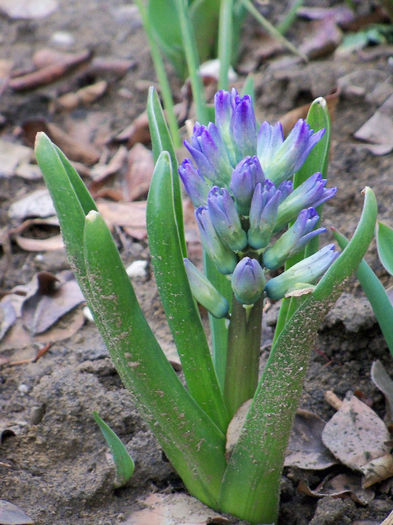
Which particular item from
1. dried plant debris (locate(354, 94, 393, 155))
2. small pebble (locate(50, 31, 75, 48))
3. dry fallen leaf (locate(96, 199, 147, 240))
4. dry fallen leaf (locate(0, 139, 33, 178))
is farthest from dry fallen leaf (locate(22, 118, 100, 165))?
dried plant debris (locate(354, 94, 393, 155))

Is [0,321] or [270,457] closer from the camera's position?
[270,457]

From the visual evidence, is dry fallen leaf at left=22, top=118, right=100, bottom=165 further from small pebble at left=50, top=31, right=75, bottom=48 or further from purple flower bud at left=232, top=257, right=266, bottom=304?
purple flower bud at left=232, top=257, right=266, bottom=304

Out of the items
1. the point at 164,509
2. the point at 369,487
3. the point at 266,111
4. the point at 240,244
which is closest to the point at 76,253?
the point at 240,244

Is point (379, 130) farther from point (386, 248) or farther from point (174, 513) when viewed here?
point (174, 513)

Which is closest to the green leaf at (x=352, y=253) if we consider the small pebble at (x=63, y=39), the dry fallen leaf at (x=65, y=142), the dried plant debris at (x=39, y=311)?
the dried plant debris at (x=39, y=311)

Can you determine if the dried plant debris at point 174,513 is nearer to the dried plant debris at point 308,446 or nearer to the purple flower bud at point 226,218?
the dried plant debris at point 308,446

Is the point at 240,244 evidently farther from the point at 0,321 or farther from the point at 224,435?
the point at 0,321
